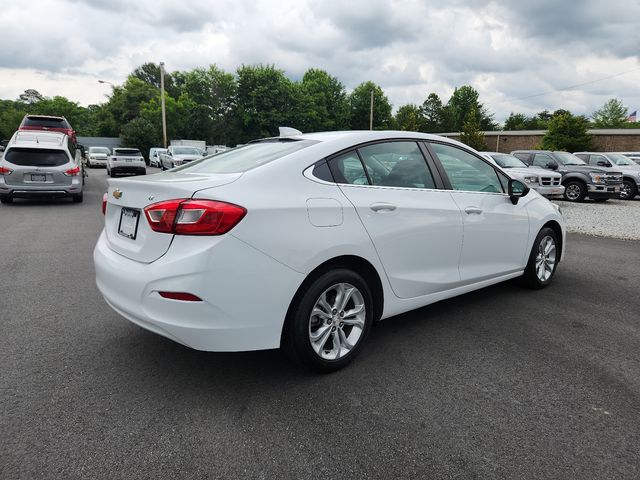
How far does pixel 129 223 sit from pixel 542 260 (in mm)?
4178

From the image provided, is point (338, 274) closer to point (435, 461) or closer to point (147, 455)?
point (435, 461)

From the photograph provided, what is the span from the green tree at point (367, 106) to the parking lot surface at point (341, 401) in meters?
71.2

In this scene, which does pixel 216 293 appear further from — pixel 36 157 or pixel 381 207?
pixel 36 157

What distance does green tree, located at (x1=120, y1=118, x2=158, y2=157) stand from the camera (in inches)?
2045

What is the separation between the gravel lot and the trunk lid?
29.6ft

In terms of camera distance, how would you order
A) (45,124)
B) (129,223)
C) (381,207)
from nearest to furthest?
(129,223), (381,207), (45,124)

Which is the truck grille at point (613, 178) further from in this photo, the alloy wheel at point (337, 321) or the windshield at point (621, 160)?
the alloy wheel at point (337, 321)

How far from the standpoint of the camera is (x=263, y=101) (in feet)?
193

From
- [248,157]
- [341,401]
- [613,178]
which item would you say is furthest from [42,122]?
[613,178]

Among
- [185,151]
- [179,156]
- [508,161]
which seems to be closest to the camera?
[508,161]

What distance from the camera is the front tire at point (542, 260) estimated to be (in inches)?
193

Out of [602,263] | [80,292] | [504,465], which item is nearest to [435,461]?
[504,465]

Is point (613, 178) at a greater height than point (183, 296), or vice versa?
point (613, 178)

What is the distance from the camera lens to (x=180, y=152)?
28.0 meters
